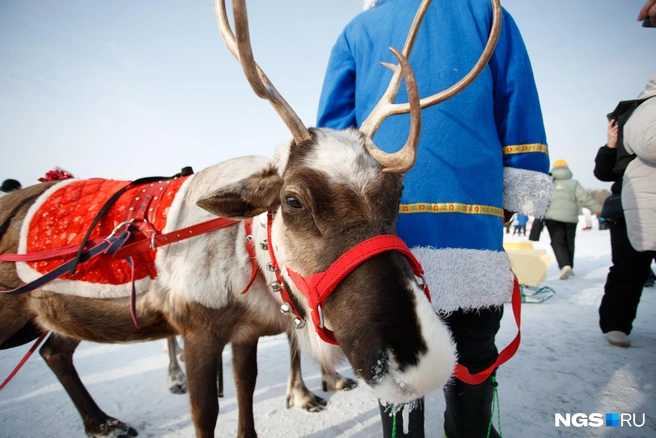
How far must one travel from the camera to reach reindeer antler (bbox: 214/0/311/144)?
4.34ft

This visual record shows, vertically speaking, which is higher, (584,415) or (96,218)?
(96,218)

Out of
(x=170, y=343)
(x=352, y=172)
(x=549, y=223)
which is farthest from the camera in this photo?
(x=549, y=223)

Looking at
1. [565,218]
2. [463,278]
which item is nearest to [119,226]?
[463,278]

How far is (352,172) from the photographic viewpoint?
1.33 m

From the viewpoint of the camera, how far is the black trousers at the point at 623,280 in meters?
3.28

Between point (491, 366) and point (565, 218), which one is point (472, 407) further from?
point (565, 218)

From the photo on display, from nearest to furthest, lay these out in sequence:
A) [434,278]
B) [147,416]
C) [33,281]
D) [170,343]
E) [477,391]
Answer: [434,278], [477,391], [33,281], [147,416], [170,343]

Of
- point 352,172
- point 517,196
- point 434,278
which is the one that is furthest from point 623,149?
point 352,172

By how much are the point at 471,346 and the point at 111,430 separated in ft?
9.66

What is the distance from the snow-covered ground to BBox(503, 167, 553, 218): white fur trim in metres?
1.76

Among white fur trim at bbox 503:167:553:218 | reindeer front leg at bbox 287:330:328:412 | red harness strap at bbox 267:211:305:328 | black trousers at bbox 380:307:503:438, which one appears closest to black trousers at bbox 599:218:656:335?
white fur trim at bbox 503:167:553:218

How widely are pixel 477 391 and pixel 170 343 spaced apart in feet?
10.9

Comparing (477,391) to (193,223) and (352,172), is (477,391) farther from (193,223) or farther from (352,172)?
(193,223)

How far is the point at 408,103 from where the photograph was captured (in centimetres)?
159
